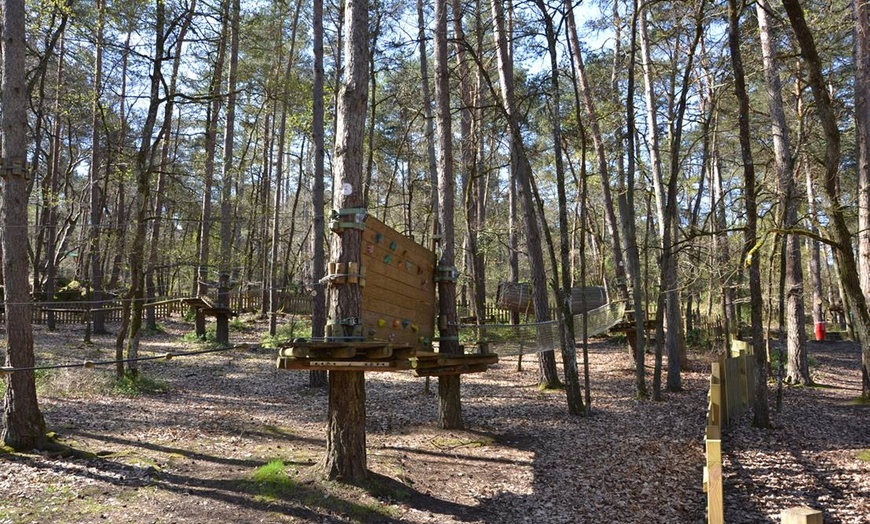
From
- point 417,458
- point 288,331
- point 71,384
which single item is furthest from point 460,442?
point 288,331

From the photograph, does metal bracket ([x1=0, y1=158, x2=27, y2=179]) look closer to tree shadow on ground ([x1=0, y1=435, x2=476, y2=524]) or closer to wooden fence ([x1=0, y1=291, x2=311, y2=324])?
tree shadow on ground ([x1=0, y1=435, x2=476, y2=524])

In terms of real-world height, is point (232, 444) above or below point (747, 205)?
below

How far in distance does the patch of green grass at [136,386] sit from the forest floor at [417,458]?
0.07m

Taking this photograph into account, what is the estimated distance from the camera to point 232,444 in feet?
20.2

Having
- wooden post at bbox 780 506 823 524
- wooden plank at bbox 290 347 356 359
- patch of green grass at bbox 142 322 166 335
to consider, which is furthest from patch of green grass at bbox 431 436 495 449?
patch of green grass at bbox 142 322 166 335

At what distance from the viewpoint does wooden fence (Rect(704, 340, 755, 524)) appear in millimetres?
3049

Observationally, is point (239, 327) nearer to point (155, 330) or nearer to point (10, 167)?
point (155, 330)

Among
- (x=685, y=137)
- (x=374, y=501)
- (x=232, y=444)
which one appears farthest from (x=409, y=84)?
(x=374, y=501)

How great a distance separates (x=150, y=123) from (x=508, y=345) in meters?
5.75

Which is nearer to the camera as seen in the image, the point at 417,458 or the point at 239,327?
the point at 417,458

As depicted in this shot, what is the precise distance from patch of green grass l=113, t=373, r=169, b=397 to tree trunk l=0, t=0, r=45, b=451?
9.35 ft

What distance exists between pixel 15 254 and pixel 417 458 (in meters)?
4.15

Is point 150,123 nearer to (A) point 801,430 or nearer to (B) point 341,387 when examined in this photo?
(B) point 341,387

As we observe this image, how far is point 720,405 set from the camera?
4.89 m
